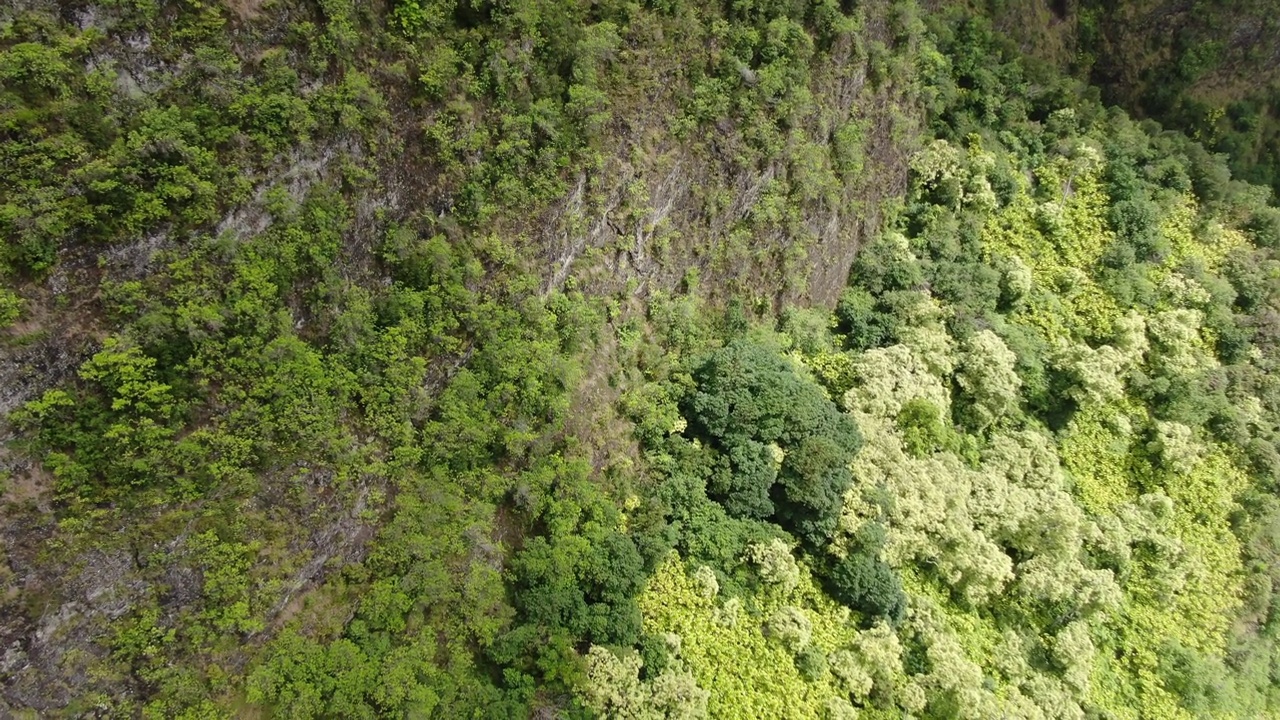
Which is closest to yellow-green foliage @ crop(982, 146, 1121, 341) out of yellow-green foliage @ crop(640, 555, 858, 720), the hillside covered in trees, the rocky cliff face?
the hillside covered in trees

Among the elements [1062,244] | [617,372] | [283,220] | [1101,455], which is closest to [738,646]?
[617,372]

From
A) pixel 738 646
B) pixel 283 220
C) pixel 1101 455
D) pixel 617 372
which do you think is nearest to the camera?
pixel 283 220

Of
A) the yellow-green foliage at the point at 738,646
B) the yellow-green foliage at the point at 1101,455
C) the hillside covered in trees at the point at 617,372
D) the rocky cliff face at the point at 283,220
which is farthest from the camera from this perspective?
the yellow-green foliage at the point at 1101,455

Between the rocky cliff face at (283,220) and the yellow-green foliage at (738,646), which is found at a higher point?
the rocky cliff face at (283,220)

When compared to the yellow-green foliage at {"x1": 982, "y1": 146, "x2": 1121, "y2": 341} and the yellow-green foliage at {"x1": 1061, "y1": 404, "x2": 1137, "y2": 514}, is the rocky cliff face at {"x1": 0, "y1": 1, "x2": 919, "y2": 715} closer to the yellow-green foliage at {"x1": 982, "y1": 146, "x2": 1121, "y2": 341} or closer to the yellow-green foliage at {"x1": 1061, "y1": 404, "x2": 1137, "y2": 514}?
the yellow-green foliage at {"x1": 982, "y1": 146, "x2": 1121, "y2": 341}

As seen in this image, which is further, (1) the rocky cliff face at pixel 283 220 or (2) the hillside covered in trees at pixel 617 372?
(2) the hillside covered in trees at pixel 617 372

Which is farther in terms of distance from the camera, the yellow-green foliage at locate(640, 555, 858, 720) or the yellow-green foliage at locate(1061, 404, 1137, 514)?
the yellow-green foliage at locate(1061, 404, 1137, 514)

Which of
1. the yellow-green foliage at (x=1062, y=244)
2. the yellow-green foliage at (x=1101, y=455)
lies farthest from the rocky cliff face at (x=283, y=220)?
the yellow-green foliage at (x=1101, y=455)

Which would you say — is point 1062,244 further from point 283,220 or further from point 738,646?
point 283,220

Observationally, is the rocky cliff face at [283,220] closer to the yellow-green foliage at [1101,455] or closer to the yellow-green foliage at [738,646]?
the yellow-green foliage at [738,646]
